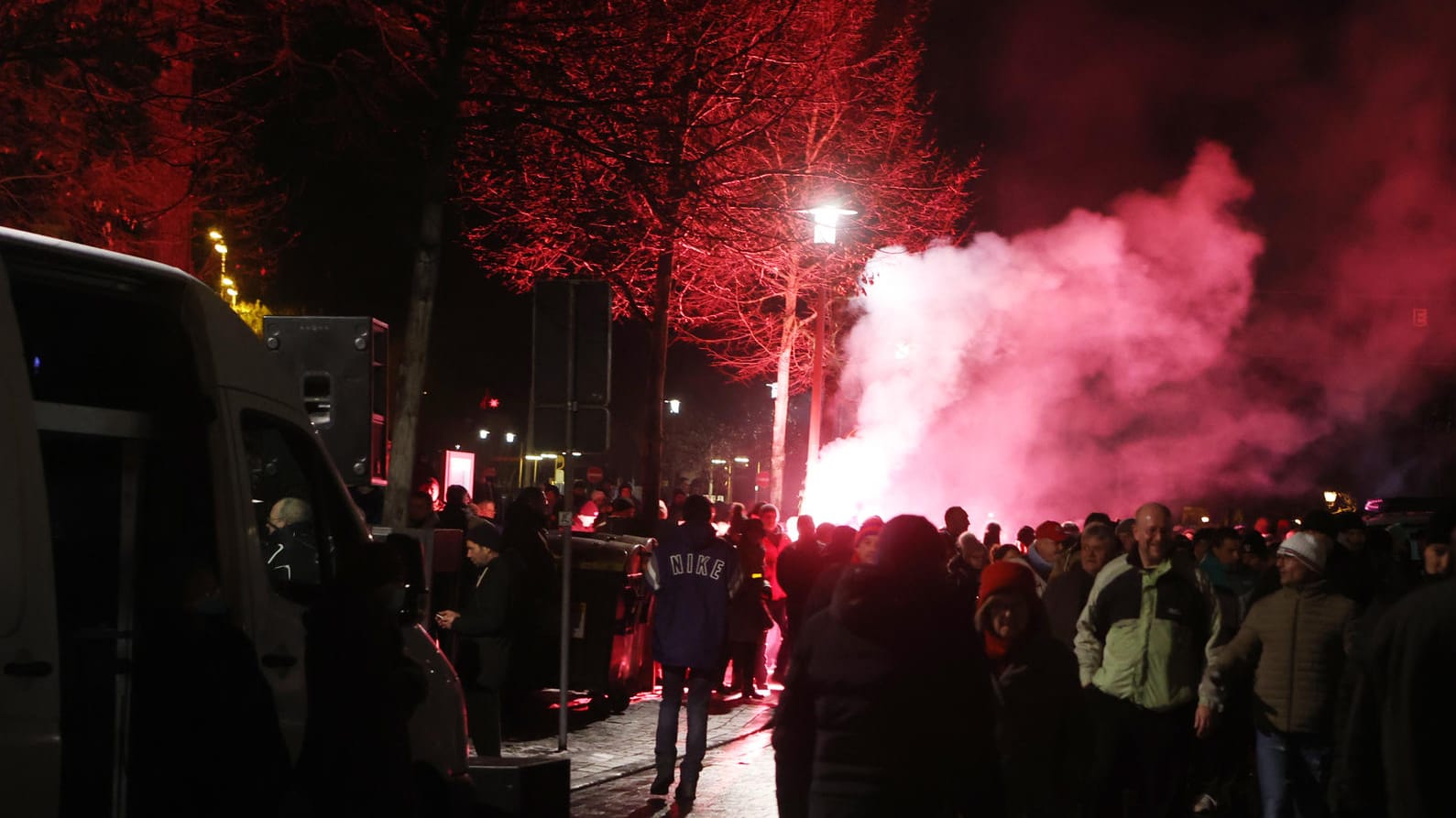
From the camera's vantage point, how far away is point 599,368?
11.4 m

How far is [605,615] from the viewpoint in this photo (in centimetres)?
1438

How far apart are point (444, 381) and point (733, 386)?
2758cm

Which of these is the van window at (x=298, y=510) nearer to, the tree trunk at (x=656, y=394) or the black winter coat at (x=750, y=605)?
the black winter coat at (x=750, y=605)

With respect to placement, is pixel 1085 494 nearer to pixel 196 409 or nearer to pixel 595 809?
pixel 595 809

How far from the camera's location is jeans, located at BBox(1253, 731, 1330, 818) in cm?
774

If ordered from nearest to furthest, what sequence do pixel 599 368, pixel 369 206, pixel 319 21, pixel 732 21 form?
pixel 599 368 → pixel 319 21 → pixel 732 21 → pixel 369 206

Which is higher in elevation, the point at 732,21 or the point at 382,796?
the point at 732,21

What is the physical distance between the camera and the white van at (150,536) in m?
4.85

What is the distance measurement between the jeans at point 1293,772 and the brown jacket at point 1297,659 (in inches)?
3.2

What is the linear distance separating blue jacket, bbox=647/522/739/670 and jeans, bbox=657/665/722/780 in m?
0.12

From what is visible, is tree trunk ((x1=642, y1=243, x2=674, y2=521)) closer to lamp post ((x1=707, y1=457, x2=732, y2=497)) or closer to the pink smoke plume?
the pink smoke plume

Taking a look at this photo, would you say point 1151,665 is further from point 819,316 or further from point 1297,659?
point 819,316

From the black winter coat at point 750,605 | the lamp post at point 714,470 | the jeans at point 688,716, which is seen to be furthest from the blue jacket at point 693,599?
the lamp post at point 714,470

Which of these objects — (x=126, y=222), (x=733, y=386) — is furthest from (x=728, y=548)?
(x=733, y=386)
